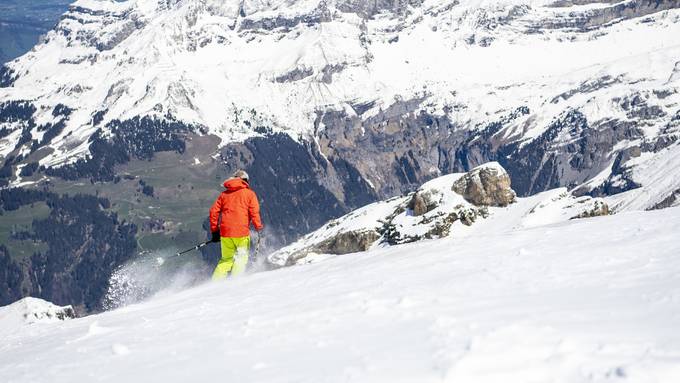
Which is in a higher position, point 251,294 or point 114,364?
point 114,364

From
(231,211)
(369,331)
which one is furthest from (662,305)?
(231,211)

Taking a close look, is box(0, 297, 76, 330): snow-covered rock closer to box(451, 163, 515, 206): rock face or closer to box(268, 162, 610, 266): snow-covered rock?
box(268, 162, 610, 266): snow-covered rock

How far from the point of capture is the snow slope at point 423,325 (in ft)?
45.8

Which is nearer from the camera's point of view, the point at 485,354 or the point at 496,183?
the point at 485,354

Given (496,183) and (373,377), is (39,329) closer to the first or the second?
(373,377)

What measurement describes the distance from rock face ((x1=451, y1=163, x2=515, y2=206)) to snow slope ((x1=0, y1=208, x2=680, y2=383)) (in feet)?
323

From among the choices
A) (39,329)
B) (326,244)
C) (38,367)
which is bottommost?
(326,244)

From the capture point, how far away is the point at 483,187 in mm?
129500

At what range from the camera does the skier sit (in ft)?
108

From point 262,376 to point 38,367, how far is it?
6.98 meters

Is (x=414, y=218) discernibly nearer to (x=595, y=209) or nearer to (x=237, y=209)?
(x=595, y=209)

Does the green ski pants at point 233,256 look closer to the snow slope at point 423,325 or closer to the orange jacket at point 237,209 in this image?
the orange jacket at point 237,209

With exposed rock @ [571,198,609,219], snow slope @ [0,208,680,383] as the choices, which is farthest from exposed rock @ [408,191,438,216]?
snow slope @ [0,208,680,383]

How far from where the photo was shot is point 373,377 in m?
14.1
